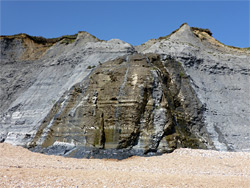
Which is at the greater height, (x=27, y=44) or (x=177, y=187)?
(x=27, y=44)

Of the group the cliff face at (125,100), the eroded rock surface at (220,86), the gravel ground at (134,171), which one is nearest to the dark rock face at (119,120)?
the cliff face at (125,100)

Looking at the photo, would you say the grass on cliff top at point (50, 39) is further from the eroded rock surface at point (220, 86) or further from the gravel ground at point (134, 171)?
the gravel ground at point (134, 171)

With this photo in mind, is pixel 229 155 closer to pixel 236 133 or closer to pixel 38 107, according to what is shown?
pixel 236 133

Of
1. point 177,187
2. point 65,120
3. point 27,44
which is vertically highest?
point 27,44

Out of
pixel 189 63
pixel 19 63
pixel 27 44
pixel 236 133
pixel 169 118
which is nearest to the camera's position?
pixel 169 118

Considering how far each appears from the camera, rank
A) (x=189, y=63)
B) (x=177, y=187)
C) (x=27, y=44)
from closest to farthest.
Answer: (x=177, y=187)
(x=189, y=63)
(x=27, y=44)

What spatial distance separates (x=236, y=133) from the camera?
2036cm

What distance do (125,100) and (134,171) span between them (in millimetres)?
6282

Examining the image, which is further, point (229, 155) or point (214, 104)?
point (214, 104)

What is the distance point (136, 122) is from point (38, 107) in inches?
393

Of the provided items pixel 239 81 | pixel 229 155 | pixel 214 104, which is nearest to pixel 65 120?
pixel 229 155

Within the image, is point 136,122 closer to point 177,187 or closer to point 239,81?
point 177,187

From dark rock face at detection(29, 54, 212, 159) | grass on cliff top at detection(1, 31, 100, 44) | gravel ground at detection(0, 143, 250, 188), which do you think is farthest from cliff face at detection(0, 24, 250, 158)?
grass on cliff top at detection(1, 31, 100, 44)

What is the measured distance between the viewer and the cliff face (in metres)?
16.4
